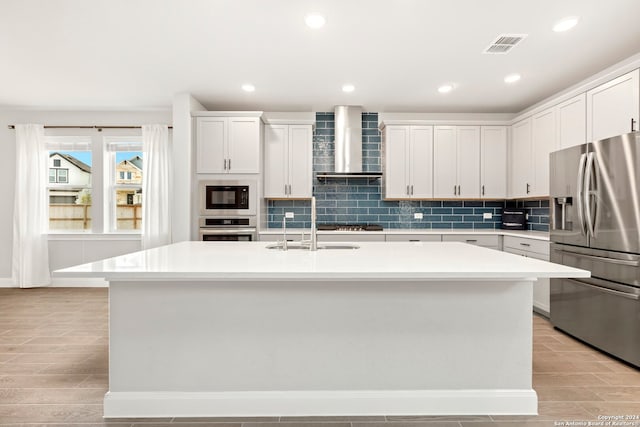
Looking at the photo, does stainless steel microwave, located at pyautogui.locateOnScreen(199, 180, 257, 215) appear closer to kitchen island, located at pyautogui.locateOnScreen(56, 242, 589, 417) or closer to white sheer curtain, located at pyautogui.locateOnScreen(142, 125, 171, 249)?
white sheer curtain, located at pyautogui.locateOnScreen(142, 125, 171, 249)

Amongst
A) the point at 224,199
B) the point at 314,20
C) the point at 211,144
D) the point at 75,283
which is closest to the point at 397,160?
the point at 224,199

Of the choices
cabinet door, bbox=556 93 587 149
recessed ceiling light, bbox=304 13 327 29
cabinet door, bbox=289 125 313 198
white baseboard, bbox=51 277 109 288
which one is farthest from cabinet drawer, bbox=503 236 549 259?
white baseboard, bbox=51 277 109 288

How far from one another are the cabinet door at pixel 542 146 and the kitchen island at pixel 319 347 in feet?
8.78

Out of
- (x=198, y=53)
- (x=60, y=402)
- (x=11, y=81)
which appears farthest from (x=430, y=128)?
(x=11, y=81)

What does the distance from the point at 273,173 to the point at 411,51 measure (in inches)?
92.8

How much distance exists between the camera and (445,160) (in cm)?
494

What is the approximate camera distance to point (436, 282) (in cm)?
205

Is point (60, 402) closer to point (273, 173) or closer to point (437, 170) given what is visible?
point (273, 173)

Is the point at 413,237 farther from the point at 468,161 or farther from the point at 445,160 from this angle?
the point at 468,161

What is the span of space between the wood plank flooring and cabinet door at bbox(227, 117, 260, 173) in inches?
88.5

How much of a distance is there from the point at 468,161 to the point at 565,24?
2281mm

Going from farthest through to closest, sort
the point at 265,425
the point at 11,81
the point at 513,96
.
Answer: the point at 513,96
the point at 11,81
the point at 265,425

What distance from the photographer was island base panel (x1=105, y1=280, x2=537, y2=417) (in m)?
2.03

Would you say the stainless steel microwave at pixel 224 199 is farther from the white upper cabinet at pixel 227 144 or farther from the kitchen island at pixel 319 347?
the kitchen island at pixel 319 347
